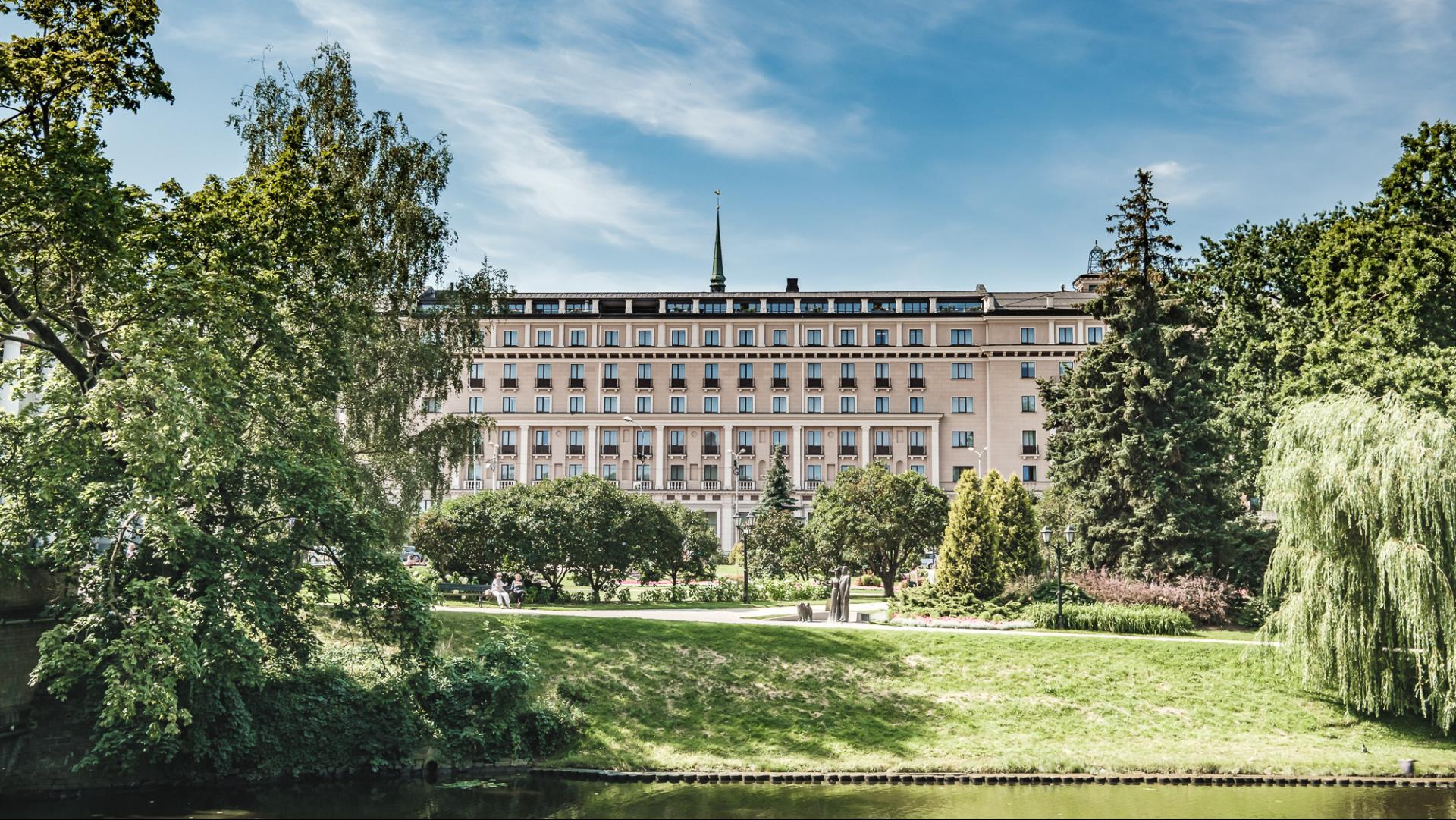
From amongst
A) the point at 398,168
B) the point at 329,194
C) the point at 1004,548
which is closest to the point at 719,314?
the point at 1004,548

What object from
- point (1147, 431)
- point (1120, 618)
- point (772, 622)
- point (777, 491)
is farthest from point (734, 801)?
point (777, 491)

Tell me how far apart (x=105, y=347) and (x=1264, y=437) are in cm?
3601

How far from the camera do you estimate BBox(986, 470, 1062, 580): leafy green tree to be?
43.5 m

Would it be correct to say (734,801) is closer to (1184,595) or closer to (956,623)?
(956,623)

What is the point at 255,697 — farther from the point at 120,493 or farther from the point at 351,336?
the point at 351,336

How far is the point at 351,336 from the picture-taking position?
30.3 meters

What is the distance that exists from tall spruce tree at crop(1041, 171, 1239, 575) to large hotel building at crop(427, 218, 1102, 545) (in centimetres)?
4813

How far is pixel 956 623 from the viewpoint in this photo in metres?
35.2

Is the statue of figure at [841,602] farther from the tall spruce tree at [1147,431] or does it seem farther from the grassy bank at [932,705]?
the tall spruce tree at [1147,431]

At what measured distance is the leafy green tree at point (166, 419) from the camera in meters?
20.5

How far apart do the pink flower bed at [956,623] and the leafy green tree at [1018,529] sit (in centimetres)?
777

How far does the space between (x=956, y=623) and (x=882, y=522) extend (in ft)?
42.5

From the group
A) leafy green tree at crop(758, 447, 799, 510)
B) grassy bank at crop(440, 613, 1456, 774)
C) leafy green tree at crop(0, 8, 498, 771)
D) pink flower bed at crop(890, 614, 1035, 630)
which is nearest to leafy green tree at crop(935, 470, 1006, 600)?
pink flower bed at crop(890, 614, 1035, 630)

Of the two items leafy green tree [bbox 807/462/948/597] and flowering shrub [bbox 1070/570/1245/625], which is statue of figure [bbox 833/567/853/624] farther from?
leafy green tree [bbox 807/462/948/597]
